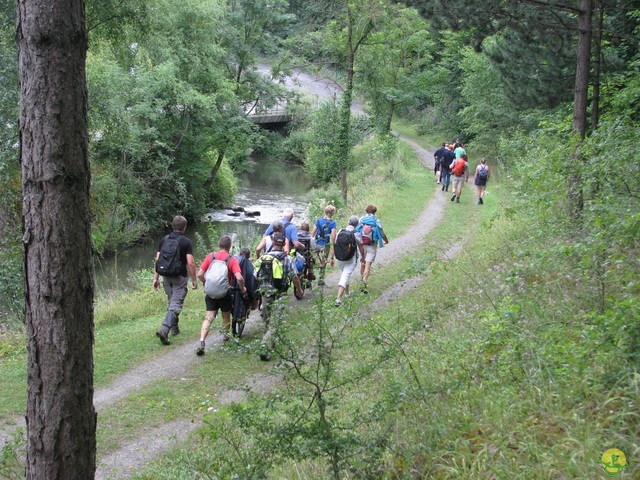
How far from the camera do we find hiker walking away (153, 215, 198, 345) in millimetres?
9062

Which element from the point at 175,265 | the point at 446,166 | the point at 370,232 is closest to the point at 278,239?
the point at 175,265

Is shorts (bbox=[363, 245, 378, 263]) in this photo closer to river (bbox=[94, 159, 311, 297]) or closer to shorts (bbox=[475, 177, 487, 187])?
river (bbox=[94, 159, 311, 297])

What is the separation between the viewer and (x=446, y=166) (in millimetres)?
23000

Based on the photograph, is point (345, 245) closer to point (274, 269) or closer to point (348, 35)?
point (274, 269)

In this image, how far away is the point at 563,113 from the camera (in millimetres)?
15547

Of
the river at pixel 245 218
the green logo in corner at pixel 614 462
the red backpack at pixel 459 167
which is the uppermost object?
the red backpack at pixel 459 167

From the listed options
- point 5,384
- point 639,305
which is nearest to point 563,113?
point 639,305

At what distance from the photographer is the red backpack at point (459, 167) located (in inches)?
784

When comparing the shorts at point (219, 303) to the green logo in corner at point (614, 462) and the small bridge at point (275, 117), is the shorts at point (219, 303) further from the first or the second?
the small bridge at point (275, 117)

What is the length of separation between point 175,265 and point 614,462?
7133 mm

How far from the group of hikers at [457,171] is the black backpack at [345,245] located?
34.7ft

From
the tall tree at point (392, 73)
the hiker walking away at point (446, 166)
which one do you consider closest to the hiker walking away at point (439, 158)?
the hiker walking away at point (446, 166)

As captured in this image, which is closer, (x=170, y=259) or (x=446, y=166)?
(x=170, y=259)

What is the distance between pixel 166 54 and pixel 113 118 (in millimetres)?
7246
